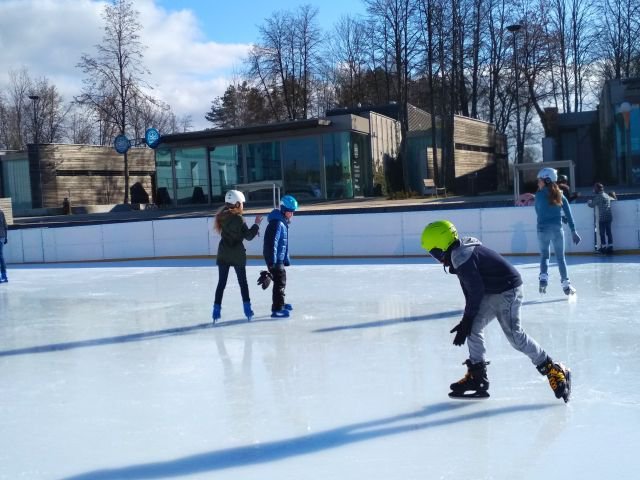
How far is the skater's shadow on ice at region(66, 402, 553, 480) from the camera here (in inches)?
128

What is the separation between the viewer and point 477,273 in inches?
153

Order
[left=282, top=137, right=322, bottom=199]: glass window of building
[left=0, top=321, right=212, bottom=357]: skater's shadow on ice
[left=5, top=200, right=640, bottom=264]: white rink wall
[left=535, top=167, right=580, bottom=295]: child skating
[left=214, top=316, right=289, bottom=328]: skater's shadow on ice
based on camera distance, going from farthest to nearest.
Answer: [left=282, top=137, right=322, bottom=199]: glass window of building, [left=5, top=200, right=640, bottom=264]: white rink wall, [left=535, top=167, right=580, bottom=295]: child skating, [left=214, top=316, right=289, bottom=328]: skater's shadow on ice, [left=0, top=321, right=212, bottom=357]: skater's shadow on ice

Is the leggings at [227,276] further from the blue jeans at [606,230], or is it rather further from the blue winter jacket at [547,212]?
the blue jeans at [606,230]

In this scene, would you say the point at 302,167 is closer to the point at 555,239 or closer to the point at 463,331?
the point at 555,239

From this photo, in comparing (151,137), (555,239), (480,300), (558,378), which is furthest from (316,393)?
(151,137)

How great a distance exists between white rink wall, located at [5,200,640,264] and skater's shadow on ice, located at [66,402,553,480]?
9.16 metres

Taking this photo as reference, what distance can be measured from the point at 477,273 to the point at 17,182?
99.7ft

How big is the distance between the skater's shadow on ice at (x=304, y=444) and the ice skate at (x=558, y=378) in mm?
102

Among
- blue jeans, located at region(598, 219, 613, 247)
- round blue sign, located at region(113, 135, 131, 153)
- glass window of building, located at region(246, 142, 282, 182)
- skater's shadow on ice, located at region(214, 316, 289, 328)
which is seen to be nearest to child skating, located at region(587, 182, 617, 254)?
blue jeans, located at region(598, 219, 613, 247)

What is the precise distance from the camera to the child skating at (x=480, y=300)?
3877mm

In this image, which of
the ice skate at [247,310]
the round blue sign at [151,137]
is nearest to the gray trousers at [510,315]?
the ice skate at [247,310]

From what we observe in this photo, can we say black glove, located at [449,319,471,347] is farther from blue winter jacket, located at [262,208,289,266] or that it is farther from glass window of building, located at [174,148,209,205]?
glass window of building, located at [174,148,209,205]

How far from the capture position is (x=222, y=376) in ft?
16.6

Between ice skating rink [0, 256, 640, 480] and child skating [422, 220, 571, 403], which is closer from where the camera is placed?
ice skating rink [0, 256, 640, 480]
